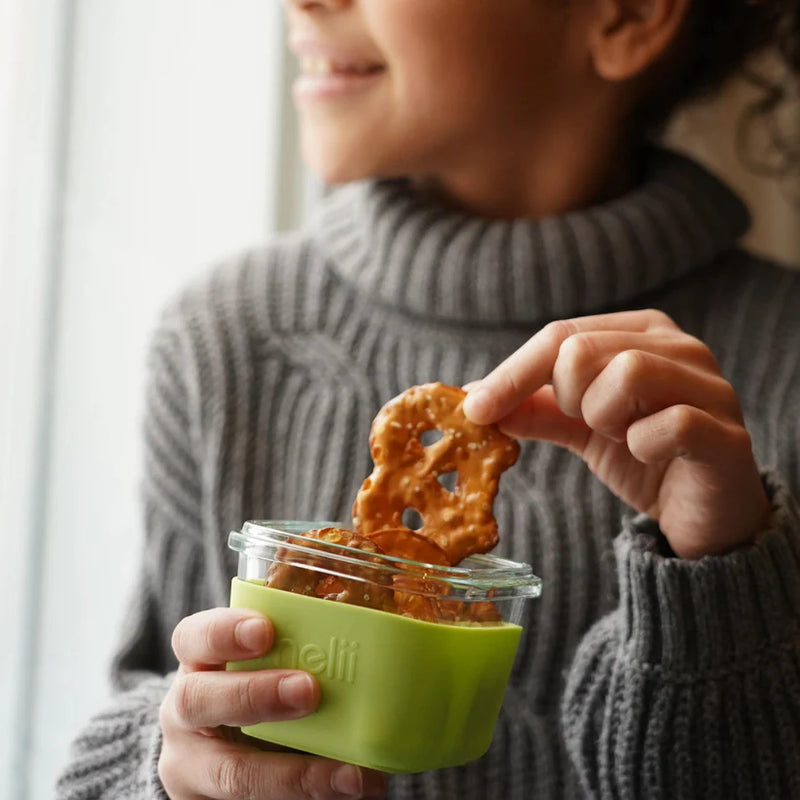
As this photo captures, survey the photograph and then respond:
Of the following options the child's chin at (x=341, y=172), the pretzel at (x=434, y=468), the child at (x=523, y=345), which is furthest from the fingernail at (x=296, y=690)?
the child's chin at (x=341, y=172)

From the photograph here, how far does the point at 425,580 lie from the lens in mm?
546

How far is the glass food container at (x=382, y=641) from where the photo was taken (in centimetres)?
55

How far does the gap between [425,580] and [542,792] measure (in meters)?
0.46

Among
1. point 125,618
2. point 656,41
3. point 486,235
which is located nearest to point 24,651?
point 125,618

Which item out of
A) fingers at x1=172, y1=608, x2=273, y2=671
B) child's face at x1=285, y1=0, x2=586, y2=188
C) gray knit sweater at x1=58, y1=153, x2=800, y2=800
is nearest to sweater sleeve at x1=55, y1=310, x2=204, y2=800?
gray knit sweater at x1=58, y1=153, x2=800, y2=800

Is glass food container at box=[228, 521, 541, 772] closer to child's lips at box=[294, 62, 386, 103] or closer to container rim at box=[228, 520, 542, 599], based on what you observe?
container rim at box=[228, 520, 542, 599]

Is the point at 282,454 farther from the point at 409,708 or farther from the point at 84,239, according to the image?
the point at 409,708

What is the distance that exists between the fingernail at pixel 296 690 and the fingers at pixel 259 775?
0.08m

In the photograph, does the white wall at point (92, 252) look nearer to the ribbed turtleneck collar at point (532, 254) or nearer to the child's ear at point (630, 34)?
the ribbed turtleneck collar at point (532, 254)

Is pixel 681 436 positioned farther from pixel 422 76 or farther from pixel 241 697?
pixel 422 76

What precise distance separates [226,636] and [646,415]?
0.29 metres

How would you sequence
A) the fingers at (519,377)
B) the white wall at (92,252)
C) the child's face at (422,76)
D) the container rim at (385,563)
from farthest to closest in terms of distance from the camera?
1. the white wall at (92,252)
2. the child's face at (422,76)
3. the fingers at (519,377)
4. the container rim at (385,563)

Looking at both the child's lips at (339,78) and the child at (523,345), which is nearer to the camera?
the child at (523,345)

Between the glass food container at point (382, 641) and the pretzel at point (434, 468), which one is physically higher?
the pretzel at point (434, 468)
